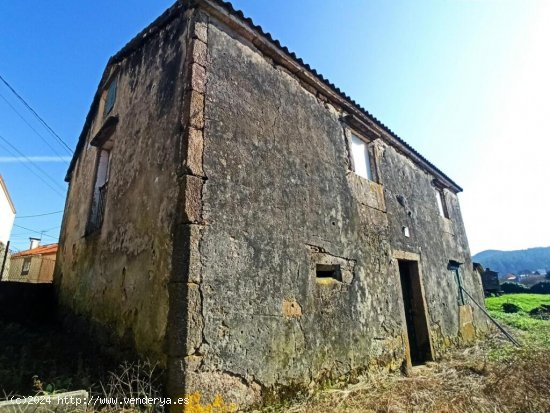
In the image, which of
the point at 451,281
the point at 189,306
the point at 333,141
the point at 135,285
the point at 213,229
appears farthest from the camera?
the point at 451,281

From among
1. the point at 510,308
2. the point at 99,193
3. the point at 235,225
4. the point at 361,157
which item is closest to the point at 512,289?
the point at 510,308

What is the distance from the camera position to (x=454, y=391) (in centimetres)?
421

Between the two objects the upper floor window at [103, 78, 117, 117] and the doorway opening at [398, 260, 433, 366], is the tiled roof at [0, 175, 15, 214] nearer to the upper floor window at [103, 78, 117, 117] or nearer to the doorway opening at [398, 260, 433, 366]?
the upper floor window at [103, 78, 117, 117]

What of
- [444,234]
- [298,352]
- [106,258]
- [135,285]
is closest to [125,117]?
[106,258]

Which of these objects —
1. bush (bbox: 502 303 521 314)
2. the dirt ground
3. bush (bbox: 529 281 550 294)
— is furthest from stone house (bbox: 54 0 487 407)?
bush (bbox: 529 281 550 294)

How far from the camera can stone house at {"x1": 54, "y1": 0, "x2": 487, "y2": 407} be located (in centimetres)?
320

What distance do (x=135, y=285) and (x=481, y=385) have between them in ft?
15.0

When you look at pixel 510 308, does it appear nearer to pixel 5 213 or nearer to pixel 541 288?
pixel 541 288

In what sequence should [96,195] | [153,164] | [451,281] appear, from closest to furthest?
[153,164] < [96,195] < [451,281]

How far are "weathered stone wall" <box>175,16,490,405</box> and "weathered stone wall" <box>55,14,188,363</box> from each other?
0.39m

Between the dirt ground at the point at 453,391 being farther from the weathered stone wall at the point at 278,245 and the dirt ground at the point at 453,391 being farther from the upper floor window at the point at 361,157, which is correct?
the upper floor window at the point at 361,157

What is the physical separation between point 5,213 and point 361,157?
22.6 metres

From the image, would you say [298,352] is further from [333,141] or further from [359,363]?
[333,141]

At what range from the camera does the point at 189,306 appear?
297cm
